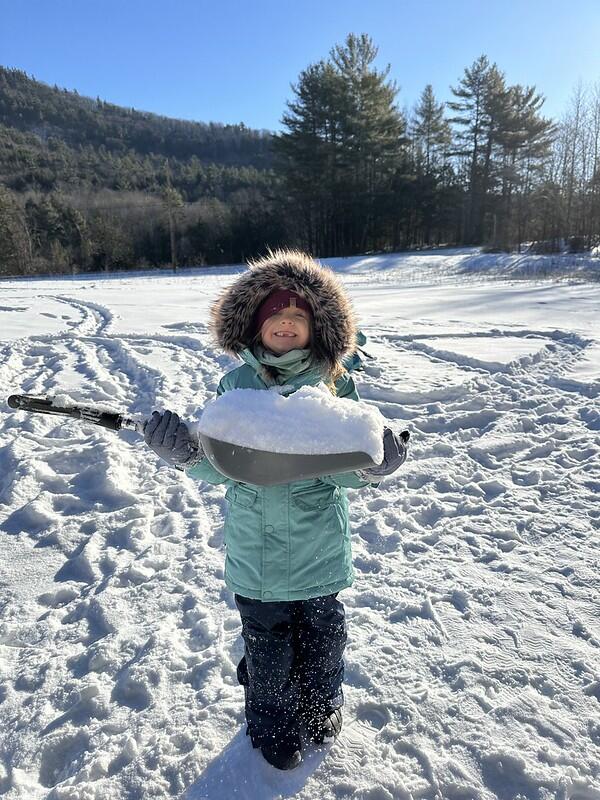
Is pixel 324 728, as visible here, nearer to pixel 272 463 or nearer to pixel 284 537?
pixel 284 537

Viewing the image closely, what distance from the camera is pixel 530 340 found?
6.66 m

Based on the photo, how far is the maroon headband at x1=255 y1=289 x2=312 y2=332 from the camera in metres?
1.58

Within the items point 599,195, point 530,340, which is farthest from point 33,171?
point 530,340

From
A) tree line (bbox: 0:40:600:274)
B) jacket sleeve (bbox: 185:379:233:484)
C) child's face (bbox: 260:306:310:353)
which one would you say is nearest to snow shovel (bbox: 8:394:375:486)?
jacket sleeve (bbox: 185:379:233:484)

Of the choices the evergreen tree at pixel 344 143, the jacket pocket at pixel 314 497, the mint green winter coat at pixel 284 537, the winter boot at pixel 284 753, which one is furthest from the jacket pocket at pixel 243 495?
the evergreen tree at pixel 344 143

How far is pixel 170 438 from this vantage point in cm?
135

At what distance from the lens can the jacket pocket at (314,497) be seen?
4.78 feet

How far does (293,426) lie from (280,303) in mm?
561

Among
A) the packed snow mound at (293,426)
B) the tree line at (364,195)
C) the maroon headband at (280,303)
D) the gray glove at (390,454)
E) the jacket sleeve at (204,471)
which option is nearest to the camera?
the packed snow mound at (293,426)

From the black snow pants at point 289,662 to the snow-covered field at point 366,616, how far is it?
0.13 metres

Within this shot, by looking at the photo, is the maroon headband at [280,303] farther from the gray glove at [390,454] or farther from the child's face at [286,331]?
the gray glove at [390,454]

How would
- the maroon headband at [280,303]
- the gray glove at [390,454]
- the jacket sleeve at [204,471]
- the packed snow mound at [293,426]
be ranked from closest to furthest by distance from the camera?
the packed snow mound at [293,426]
the gray glove at [390,454]
the jacket sleeve at [204,471]
the maroon headband at [280,303]

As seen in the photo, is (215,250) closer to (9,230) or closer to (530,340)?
(9,230)

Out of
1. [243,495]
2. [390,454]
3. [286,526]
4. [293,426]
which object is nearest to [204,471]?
[243,495]
